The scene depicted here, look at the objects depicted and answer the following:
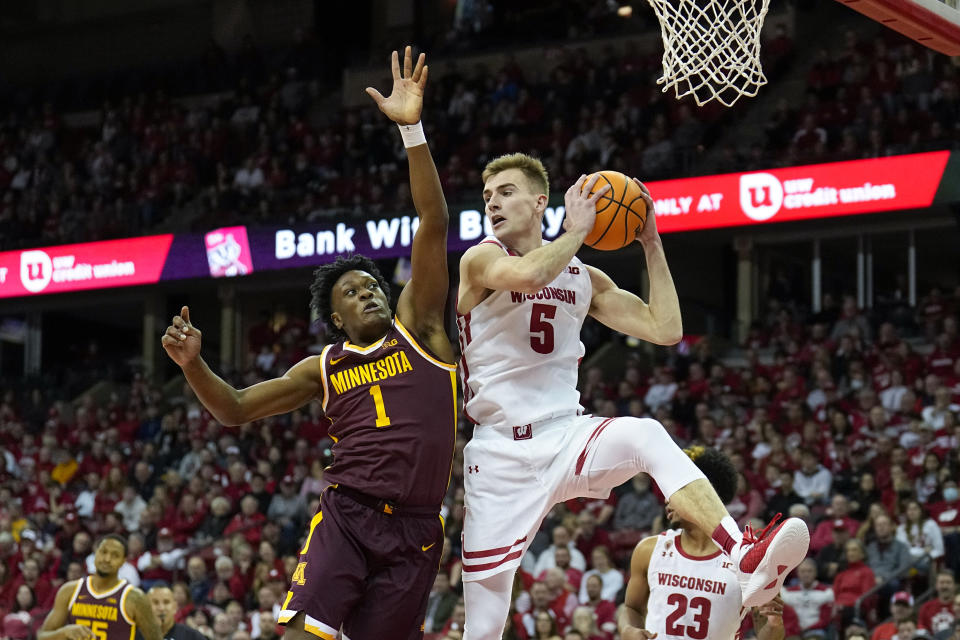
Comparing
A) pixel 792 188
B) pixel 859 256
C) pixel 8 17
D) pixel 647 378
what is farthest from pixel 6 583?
pixel 8 17

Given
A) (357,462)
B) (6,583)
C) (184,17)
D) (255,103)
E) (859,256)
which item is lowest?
(6,583)

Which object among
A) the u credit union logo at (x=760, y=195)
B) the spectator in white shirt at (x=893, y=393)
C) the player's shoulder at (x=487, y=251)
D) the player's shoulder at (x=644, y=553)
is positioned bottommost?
the player's shoulder at (x=644, y=553)

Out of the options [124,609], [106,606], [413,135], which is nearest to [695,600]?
[413,135]

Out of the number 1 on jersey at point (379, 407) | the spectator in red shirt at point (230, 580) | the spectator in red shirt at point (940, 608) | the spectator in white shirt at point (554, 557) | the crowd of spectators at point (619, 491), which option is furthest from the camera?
the spectator in red shirt at point (230, 580)

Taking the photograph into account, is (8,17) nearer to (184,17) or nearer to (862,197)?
(184,17)

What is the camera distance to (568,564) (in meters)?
12.9

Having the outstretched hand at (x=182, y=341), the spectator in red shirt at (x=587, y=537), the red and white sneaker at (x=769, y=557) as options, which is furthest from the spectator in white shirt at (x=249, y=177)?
the red and white sneaker at (x=769, y=557)

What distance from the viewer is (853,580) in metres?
11.5

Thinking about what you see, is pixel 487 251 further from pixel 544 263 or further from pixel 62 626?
pixel 62 626

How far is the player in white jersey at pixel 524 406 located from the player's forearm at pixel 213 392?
2.99ft

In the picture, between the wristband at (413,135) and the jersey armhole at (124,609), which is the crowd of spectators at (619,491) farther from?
the wristband at (413,135)

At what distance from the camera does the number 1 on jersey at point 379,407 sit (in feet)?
18.0

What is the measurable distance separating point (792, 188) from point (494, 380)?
1191 centimetres

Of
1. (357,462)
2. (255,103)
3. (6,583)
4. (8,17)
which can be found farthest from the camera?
(8,17)
